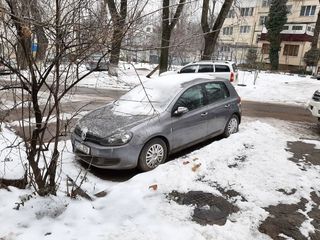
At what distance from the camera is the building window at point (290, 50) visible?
4409 centimetres

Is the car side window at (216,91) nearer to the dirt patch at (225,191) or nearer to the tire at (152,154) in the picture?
the tire at (152,154)

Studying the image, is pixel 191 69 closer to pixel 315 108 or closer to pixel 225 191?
pixel 315 108

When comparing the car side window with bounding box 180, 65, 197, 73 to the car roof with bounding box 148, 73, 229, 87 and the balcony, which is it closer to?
the car roof with bounding box 148, 73, 229, 87

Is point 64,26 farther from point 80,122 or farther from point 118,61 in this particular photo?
point 80,122

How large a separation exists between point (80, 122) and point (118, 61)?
2621 mm

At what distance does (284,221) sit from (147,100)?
11.2 feet

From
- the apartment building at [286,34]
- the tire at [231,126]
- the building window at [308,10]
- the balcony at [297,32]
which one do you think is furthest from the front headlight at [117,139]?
the building window at [308,10]

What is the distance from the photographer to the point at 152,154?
565 centimetres

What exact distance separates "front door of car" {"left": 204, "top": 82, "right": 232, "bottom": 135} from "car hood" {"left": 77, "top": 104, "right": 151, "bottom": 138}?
5.87 ft

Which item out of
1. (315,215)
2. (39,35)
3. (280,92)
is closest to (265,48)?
(280,92)

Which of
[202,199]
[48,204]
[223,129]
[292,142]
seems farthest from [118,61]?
[292,142]

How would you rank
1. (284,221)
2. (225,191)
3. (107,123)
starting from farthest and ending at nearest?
(107,123), (225,191), (284,221)

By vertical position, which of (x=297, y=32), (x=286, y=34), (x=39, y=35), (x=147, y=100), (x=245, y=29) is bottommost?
(x=147, y=100)

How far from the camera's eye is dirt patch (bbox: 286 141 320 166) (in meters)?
6.05
